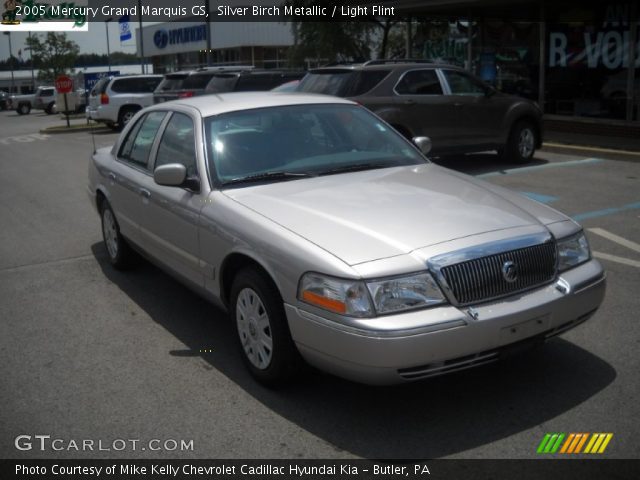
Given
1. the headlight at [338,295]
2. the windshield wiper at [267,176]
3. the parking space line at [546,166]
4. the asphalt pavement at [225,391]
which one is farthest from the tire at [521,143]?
the headlight at [338,295]

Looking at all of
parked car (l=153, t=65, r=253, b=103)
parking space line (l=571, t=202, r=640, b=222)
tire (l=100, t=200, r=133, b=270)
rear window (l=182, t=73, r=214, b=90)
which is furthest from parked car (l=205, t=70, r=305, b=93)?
tire (l=100, t=200, r=133, b=270)

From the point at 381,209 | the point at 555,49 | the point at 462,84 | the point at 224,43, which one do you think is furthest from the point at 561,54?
the point at 224,43

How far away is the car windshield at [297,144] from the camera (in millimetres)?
4742

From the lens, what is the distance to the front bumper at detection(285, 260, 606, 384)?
3379mm

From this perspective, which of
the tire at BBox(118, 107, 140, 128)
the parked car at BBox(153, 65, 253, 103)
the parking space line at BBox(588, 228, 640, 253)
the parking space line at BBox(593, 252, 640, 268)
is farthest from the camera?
the tire at BBox(118, 107, 140, 128)

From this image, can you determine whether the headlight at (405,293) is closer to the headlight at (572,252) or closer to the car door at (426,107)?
the headlight at (572,252)

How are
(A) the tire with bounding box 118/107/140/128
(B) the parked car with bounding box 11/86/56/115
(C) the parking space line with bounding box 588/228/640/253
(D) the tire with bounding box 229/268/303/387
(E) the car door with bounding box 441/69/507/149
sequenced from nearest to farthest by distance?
(D) the tire with bounding box 229/268/303/387 → (C) the parking space line with bounding box 588/228/640/253 → (E) the car door with bounding box 441/69/507/149 → (A) the tire with bounding box 118/107/140/128 → (B) the parked car with bounding box 11/86/56/115

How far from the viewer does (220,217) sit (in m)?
4.34

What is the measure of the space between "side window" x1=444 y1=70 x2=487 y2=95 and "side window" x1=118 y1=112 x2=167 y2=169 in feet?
21.5

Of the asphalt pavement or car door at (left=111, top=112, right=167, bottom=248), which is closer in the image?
the asphalt pavement

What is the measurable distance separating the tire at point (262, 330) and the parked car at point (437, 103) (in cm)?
711

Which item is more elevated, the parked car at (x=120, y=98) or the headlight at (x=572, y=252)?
the parked car at (x=120, y=98)

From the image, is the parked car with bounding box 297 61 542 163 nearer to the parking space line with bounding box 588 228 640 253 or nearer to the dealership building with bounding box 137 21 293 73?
the parking space line with bounding box 588 228 640 253

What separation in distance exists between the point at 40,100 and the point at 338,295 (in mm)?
43080
